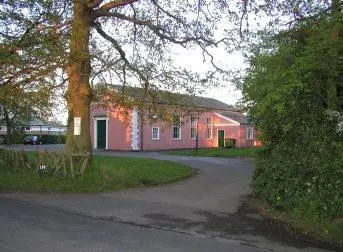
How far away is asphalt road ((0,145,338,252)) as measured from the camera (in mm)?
9383

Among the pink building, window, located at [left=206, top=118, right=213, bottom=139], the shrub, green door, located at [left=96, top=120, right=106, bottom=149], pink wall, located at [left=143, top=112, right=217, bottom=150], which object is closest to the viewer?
the pink building

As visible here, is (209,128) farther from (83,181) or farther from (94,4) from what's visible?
(83,181)

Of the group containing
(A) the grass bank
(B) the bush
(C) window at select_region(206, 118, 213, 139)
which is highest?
(C) window at select_region(206, 118, 213, 139)

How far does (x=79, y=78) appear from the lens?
19.2m

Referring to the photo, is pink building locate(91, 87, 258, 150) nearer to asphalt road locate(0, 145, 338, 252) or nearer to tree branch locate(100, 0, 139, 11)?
tree branch locate(100, 0, 139, 11)

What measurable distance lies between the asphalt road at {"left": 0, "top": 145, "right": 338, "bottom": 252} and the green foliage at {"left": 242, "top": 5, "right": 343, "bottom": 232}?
3.59ft

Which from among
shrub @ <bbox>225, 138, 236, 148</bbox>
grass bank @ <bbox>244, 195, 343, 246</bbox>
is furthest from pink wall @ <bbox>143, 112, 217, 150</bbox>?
grass bank @ <bbox>244, 195, 343, 246</bbox>

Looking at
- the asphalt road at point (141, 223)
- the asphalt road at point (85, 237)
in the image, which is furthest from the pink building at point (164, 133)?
the asphalt road at point (85, 237)

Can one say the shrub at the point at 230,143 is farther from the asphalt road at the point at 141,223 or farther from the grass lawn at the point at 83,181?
the asphalt road at the point at 141,223

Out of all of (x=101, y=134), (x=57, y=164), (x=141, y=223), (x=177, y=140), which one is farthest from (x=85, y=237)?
(x=177, y=140)

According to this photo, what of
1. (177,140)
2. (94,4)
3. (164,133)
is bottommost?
(177,140)

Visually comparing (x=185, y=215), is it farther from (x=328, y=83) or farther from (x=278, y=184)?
(x=328, y=83)

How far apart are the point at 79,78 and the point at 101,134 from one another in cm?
2795

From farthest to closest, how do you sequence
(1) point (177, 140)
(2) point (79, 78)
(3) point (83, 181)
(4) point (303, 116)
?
(1) point (177, 140) < (2) point (79, 78) < (3) point (83, 181) < (4) point (303, 116)
